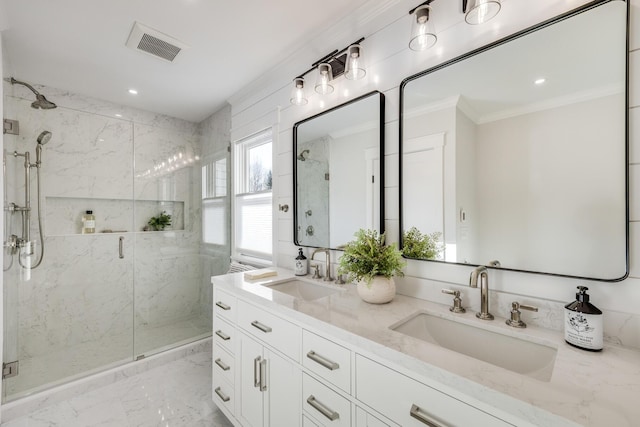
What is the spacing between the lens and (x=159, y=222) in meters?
3.06

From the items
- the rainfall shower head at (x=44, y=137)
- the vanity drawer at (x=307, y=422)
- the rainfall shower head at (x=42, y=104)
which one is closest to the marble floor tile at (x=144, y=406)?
the vanity drawer at (x=307, y=422)

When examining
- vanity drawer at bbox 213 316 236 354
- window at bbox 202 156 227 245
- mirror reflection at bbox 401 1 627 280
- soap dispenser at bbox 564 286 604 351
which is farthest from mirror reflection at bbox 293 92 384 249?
window at bbox 202 156 227 245

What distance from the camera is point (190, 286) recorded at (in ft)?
10.2

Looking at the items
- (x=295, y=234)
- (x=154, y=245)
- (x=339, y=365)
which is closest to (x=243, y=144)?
(x=295, y=234)

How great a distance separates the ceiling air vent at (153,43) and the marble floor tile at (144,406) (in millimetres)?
2446

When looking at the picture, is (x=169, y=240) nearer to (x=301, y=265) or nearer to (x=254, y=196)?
(x=254, y=196)

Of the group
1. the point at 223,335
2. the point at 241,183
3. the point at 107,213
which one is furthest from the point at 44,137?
the point at 223,335

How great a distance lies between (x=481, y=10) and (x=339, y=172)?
98cm

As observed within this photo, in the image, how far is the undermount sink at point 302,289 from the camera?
1.65m

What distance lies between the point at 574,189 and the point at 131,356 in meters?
3.18

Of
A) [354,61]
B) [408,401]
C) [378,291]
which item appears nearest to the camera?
[408,401]

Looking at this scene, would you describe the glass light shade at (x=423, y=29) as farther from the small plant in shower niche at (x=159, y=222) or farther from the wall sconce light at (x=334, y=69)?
the small plant in shower niche at (x=159, y=222)

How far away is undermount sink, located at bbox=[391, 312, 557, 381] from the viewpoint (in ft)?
2.92

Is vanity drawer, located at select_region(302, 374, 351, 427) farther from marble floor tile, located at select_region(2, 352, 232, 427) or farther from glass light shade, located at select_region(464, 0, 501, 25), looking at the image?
glass light shade, located at select_region(464, 0, 501, 25)
